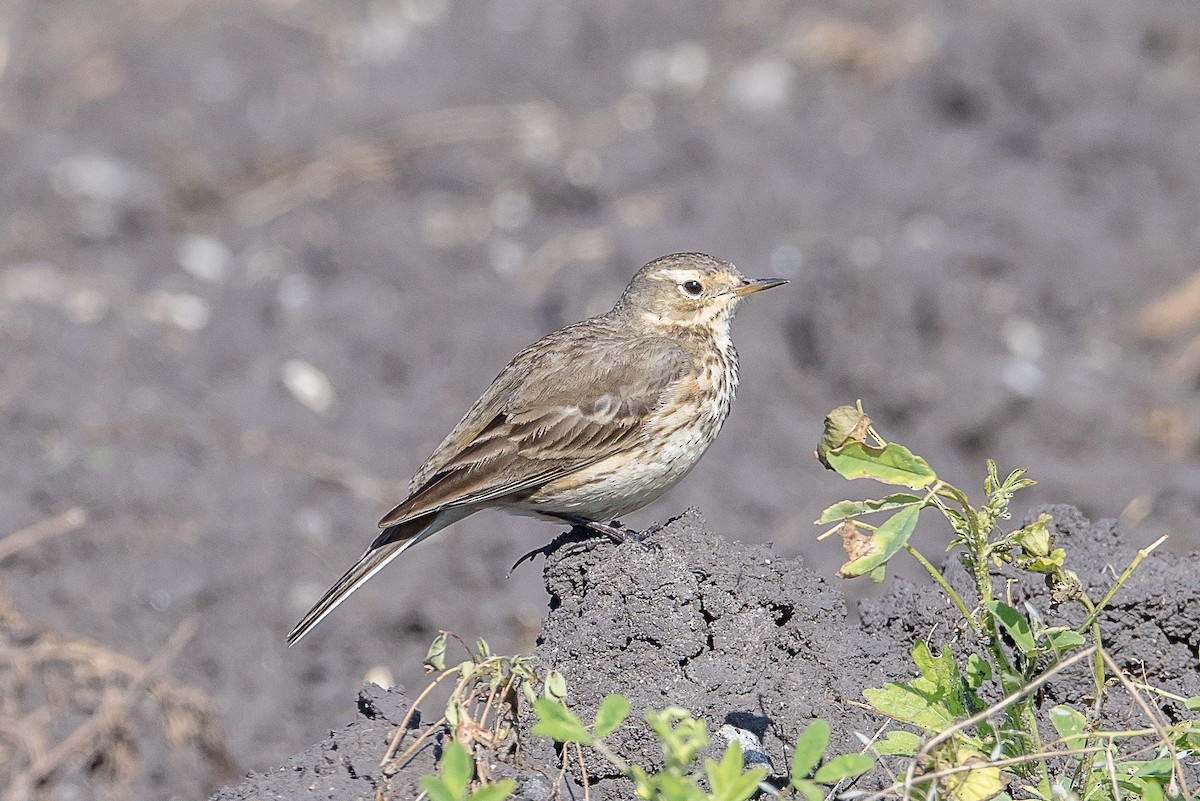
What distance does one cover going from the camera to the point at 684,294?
20.1 feet

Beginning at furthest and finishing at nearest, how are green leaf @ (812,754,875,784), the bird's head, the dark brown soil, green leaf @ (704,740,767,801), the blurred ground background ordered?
the blurred ground background, the bird's head, the dark brown soil, green leaf @ (812,754,875,784), green leaf @ (704,740,767,801)

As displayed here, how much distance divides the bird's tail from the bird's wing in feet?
0.43

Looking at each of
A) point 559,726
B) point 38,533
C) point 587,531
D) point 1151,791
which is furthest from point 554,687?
point 38,533

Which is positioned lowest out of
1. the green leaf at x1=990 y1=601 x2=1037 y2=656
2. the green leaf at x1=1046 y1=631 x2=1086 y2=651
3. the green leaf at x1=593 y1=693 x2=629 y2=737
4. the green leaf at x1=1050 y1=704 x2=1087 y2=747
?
the green leaf at x1=1050 y1=704 x2=1087 y2=747

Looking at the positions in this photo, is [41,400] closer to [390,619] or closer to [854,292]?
[390,619]

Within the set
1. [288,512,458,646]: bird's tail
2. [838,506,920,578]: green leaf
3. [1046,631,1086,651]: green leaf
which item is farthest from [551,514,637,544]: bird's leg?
[1046,631,1086,651]: green leaf

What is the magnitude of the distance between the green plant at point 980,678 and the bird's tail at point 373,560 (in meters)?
2.14

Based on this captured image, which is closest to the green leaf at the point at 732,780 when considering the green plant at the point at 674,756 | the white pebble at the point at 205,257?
the green plant at the point at 674,756

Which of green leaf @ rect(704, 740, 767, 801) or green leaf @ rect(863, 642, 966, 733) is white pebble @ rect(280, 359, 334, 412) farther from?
green leaf @ rect(704, 740, 767, 801)

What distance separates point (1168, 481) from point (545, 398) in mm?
3081

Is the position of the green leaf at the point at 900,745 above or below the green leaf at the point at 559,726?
below

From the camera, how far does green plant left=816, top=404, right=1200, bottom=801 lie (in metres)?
3.52

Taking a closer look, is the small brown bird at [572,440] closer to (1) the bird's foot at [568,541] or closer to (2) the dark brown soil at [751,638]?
(1) the bird's foot at [568,541]

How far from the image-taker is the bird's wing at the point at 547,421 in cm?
551
